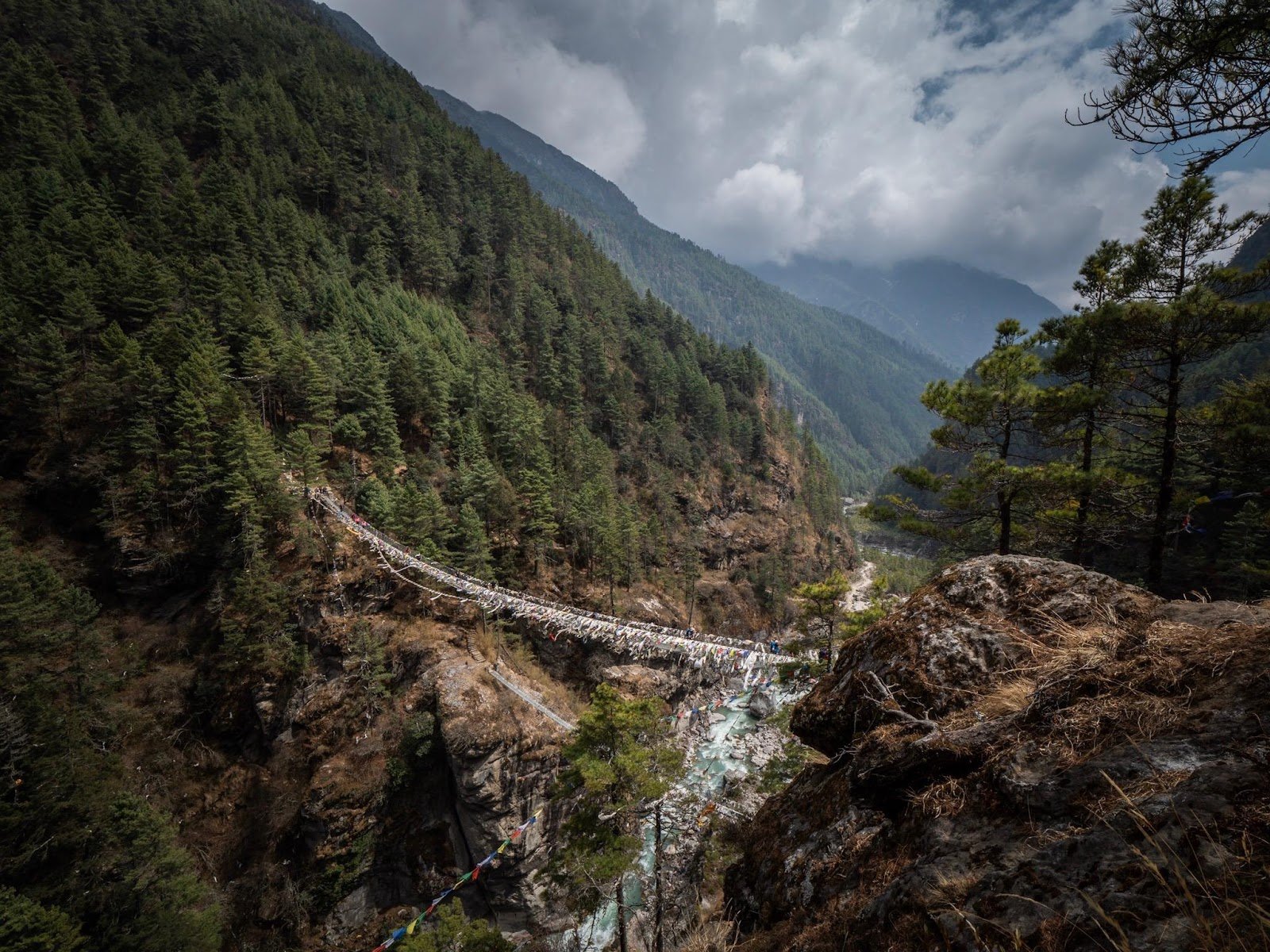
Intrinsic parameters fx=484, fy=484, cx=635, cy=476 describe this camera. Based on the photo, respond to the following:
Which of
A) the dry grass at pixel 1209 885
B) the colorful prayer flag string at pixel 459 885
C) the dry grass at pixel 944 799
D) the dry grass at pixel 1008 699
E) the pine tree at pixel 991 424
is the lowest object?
the colorful prayer flag string at pixel 459 885

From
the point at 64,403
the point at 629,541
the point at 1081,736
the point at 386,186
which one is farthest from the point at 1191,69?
the point at 386,186

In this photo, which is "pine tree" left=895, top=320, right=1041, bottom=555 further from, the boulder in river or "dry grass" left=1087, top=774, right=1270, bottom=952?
the boulder in river

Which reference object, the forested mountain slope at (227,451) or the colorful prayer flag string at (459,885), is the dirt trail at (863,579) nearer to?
the forested mountain slope at (227,451)

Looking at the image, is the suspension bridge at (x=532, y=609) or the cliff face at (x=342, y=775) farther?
the suspension bridge at (x=532, y=609)

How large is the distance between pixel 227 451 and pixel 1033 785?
31040 millimetres

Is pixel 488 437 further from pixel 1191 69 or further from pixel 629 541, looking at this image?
pixel 1191 69

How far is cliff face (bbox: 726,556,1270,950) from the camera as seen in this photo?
177 cm

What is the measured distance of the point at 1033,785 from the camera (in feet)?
8.39

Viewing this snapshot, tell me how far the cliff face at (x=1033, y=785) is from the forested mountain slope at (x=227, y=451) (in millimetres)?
19223

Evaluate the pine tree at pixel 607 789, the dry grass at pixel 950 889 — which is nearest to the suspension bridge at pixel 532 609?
the pine tree at pixel 607 789

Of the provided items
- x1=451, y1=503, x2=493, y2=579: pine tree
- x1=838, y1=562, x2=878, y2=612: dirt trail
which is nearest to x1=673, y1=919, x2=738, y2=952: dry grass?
x1=451, y1=503, x2=493, y2=579: pine tree

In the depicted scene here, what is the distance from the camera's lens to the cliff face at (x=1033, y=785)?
69.9 inches

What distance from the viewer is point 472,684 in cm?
2184

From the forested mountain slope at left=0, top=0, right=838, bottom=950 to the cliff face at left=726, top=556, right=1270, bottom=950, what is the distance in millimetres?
19223
